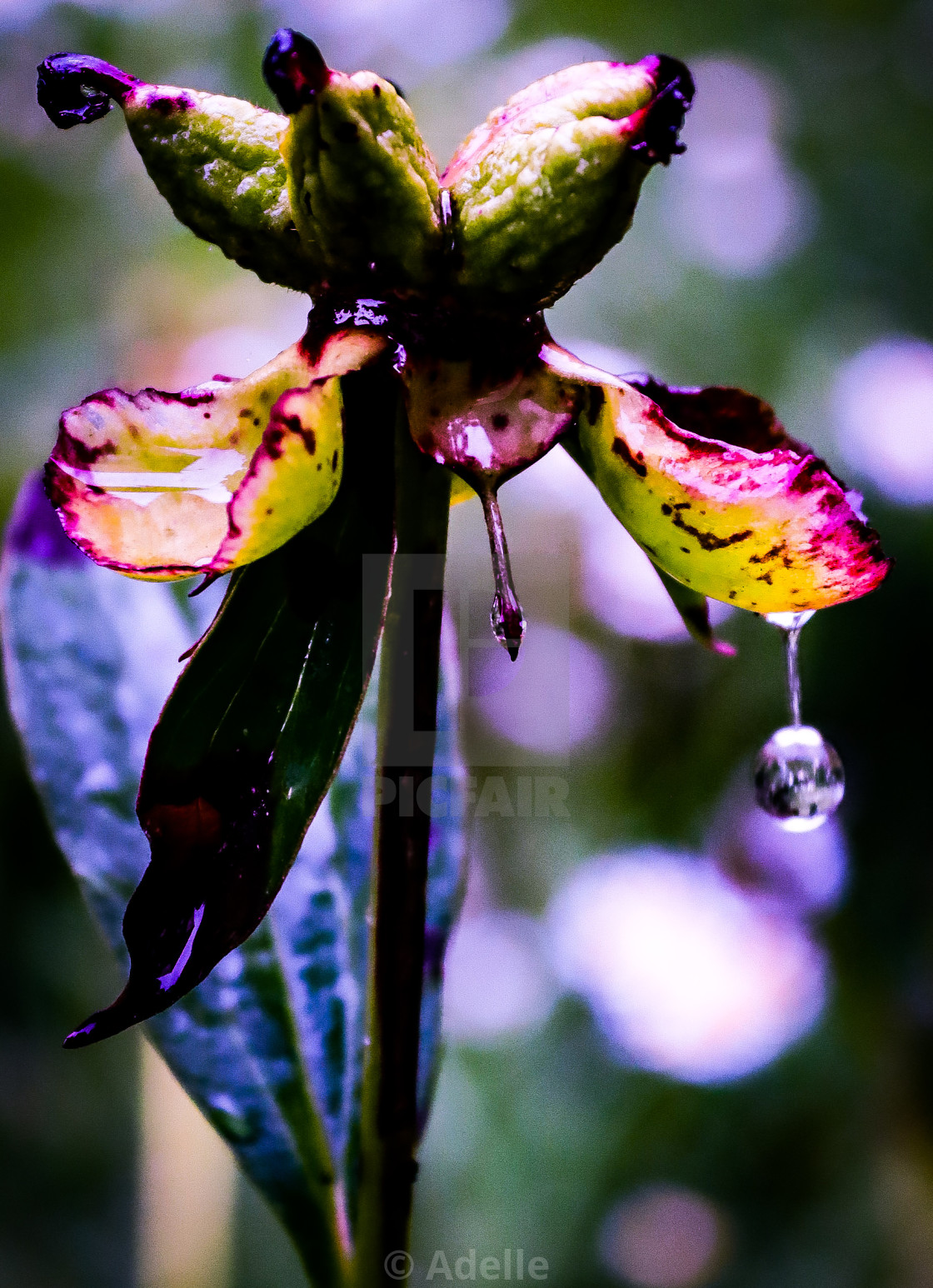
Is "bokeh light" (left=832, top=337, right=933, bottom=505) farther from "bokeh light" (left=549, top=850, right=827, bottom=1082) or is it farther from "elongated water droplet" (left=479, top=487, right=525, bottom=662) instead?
"elongated water droplet" (left=479, top=487, right=525, bottom=662)

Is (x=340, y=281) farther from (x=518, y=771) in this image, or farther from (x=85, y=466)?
(x=518, y=771)

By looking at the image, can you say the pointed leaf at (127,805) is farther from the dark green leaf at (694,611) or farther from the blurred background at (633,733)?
the blurred background at (633,733)

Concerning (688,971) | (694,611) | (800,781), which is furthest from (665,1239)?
(694,611)

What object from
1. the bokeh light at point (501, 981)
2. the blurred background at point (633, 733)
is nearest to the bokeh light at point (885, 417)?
the blurred background at point (633, 733)

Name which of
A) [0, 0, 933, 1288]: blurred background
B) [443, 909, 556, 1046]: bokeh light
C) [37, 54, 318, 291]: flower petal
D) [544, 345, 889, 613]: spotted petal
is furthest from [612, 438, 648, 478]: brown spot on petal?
[443, 909, 556, 1046]: bokeh light

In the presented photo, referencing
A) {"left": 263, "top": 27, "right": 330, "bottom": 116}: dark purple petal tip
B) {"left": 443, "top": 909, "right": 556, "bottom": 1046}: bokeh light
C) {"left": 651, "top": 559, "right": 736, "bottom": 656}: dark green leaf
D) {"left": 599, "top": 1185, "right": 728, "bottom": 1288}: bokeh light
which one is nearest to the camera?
{"left": 263, "top": 27, "right": 330, "bottom": 116}: dark purple petal tip

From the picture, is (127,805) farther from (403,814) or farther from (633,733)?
(633,733)

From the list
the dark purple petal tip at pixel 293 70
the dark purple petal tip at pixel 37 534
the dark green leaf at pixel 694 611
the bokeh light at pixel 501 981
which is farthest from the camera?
the bokeh light at pixel 501 981

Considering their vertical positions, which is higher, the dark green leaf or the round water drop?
the dark green leaf
